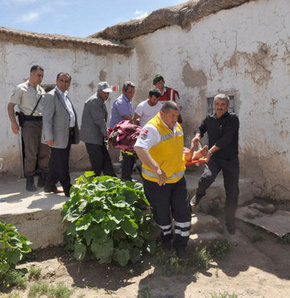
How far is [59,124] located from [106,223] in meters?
1.55

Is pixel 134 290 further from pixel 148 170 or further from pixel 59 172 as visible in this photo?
pixel 59 172

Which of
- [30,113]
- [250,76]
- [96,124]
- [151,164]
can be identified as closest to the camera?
[151,164]

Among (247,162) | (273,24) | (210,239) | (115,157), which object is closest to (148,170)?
(210,239)

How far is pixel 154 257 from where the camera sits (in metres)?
4.06

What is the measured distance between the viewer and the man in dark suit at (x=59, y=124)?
4.27m

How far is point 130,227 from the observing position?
3814 mm

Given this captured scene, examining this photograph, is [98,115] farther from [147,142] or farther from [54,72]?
[54,72]

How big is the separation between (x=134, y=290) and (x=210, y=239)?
4.86 feet

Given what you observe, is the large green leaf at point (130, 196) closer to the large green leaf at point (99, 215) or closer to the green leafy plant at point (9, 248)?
the large green leaf at point (99, 215)

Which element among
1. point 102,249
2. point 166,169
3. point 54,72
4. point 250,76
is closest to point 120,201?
point 102,249

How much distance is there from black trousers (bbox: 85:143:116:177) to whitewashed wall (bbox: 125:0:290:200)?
2.47m

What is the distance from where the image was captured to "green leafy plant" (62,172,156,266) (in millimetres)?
3691

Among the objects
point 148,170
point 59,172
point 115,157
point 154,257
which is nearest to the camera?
point 148,170

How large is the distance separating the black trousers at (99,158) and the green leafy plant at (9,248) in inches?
59.9
